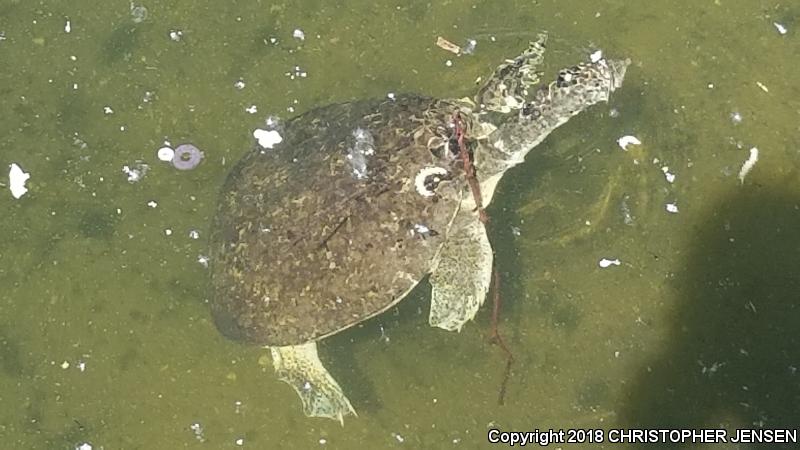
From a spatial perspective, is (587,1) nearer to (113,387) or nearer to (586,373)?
(586,373)

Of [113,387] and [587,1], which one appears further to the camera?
[587,1]

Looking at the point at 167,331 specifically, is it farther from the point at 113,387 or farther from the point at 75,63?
the point at 75,63

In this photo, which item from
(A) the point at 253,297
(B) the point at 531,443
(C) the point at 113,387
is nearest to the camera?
(A) the point at 253,297

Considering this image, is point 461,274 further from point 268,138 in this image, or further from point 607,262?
point 268,138

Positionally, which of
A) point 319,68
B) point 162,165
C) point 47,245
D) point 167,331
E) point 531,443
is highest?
point 319,68

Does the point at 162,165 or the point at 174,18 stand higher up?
the point at 174,18

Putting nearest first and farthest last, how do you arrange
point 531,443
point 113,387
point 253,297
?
point 253,297 < point 531,443 < point 113,387

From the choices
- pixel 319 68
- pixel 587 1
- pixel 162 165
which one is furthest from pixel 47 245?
pixel 587 1

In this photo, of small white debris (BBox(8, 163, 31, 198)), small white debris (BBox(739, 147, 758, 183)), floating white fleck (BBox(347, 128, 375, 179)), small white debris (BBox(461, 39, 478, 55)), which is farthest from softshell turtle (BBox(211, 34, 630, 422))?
small white debris (BBox(8, 163, 31, 198))

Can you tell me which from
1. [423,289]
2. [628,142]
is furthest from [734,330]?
[423,289]
